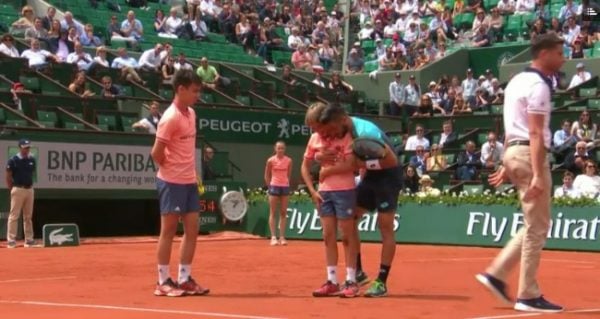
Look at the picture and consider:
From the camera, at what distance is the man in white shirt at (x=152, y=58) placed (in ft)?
92.3

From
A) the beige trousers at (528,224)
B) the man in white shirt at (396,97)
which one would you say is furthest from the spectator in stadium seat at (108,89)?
the beige trousers at (528,224)

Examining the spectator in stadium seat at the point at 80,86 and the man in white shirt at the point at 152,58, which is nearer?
the spectator in stadium seat at the point at 80,86

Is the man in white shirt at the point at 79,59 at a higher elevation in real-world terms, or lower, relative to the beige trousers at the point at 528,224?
higher

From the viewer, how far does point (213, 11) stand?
3431cm

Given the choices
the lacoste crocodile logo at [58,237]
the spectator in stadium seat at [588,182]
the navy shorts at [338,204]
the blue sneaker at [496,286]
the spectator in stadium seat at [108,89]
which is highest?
the spectator in stadium seat at [108,89]

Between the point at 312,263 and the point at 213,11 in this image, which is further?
the point at 213,11

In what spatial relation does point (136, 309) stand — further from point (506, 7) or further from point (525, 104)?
point (506, 7)

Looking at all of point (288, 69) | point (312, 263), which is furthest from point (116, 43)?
point (312, 263)

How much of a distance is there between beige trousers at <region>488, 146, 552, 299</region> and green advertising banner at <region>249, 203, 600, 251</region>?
11.0m

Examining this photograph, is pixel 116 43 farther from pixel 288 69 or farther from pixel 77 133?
pixel 77 133

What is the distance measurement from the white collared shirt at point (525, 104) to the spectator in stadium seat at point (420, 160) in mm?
17124

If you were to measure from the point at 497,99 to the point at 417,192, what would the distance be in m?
6.23

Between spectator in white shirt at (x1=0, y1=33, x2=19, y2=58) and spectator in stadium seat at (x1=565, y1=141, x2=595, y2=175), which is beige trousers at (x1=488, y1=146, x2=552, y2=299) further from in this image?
spectator in white shirt at (x1=0, y1=33, x2=19, y2=58)

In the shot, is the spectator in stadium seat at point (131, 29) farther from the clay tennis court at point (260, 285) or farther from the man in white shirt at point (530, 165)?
the man in white shirt at point (530, 165)
